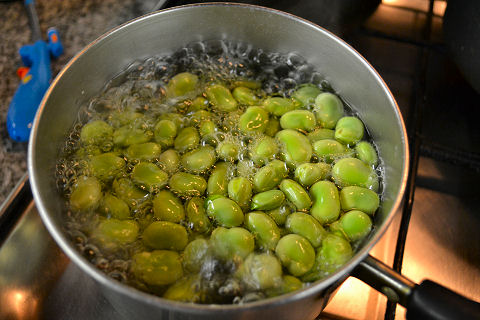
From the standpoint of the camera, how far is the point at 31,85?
812mm

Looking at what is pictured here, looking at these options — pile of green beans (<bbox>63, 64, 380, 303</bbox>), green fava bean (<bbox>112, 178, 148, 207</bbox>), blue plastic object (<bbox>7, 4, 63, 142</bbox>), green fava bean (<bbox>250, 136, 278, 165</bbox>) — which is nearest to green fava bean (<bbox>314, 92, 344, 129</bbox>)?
pile of green beans (<bbox>63, 64, 380, 303</bbox>)

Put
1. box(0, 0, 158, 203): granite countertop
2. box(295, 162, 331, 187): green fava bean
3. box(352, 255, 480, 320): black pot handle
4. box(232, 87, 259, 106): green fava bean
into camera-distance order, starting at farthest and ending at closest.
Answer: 1. box(0, 0, 158, 203): granite countertop
2. box(232, 87, 259, 106): green fava bean
3. box(295, 162, 331, 187): green fava bean
4. box(352, 255, 480, 320): black pot handle

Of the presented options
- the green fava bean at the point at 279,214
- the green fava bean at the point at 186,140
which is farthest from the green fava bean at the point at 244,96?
the green fava bean at the point at 279,214

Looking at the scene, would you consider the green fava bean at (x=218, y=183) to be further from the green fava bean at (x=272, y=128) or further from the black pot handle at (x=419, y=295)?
the black pot handle at (x=419, y=295)

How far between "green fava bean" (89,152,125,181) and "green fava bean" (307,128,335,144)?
29 centimetres

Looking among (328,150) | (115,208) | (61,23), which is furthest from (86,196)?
(61,23)

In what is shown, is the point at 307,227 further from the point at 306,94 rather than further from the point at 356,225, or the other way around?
the point at 306,94

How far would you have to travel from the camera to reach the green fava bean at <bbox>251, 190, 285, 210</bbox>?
1.81 feet

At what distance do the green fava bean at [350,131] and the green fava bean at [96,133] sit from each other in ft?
1.17

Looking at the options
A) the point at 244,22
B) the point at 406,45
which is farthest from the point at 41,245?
the point at 406,45

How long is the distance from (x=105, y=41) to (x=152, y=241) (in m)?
0.29

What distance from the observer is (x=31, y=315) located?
1.93 feet

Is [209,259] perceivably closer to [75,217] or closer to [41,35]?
[75,217]

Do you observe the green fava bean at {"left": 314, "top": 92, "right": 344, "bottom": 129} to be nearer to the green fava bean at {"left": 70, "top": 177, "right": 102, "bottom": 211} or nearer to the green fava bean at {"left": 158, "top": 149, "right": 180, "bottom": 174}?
the green fava bean at {"left": 158, "top": 149, "right": 180, "bottom": 174}
